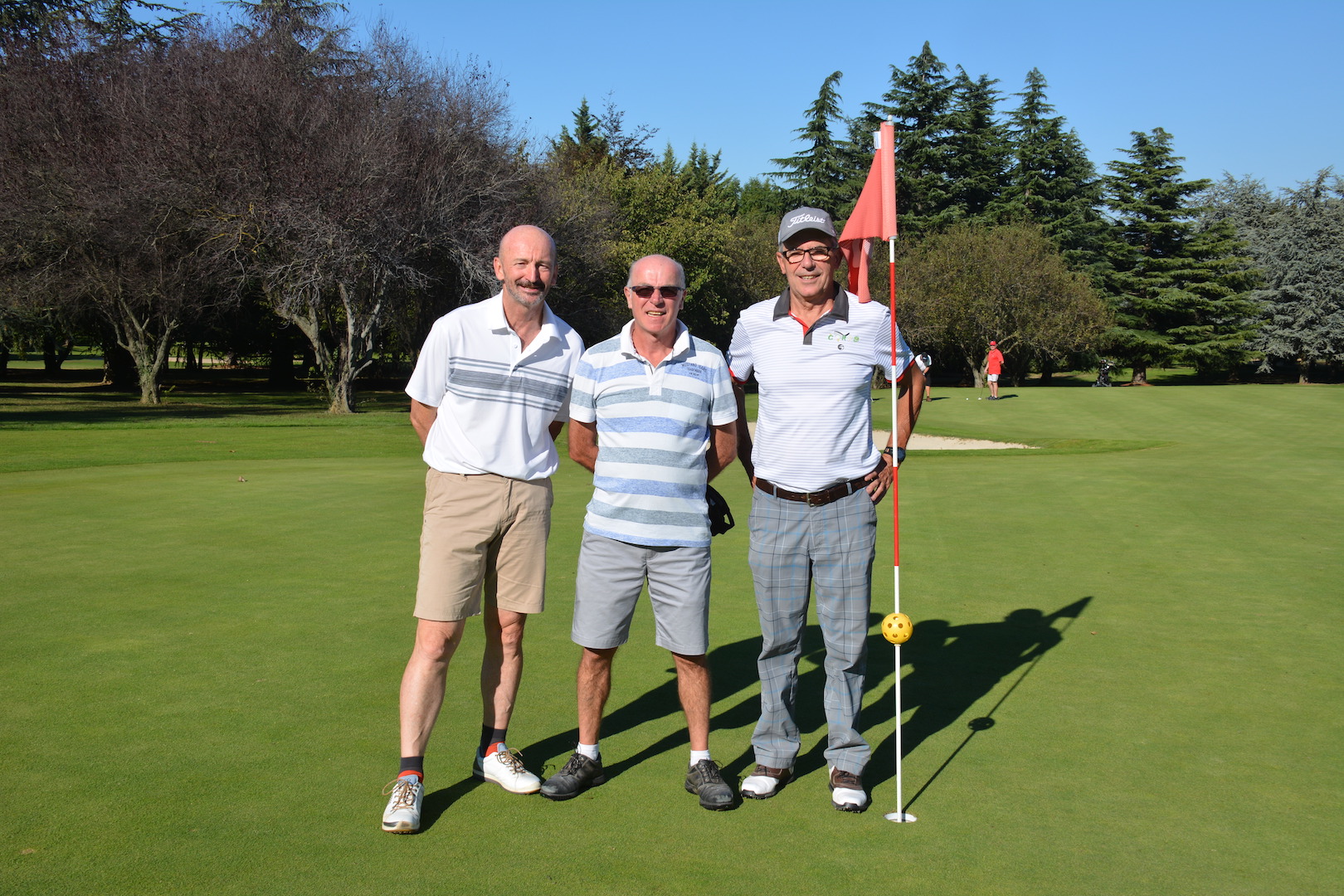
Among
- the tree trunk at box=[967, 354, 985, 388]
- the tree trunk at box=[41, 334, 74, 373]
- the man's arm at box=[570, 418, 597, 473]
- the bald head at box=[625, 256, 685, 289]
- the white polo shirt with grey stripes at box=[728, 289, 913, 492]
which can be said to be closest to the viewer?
the bald head at box=[625, 256, 685, 289]

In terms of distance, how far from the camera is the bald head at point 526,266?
410 cm

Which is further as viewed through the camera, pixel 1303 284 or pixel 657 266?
pixel 1303 284

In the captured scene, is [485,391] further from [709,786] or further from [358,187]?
[358,187]

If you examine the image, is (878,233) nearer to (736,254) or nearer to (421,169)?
(421,169)

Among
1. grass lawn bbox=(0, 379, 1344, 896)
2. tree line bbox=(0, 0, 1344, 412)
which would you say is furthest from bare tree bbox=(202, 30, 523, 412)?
grass lawn bbox=(0, 379, 1344, 896)

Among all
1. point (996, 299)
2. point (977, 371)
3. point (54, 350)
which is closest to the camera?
point (996, 299)

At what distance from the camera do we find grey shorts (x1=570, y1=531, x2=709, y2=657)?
4.08 m

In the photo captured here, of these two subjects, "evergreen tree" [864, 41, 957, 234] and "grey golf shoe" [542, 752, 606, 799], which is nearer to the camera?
"grey golf shoe" [542, 752, 606, 799]

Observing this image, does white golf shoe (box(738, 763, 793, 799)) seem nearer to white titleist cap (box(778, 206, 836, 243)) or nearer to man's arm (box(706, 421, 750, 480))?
man's arm (box(706, 421, 750, 480))

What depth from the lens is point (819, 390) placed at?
412 centimetres

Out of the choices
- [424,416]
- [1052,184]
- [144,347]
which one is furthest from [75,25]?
[1052,184]

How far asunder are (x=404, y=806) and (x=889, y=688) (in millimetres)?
2600

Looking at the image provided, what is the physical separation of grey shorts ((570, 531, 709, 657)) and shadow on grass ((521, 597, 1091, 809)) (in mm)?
535

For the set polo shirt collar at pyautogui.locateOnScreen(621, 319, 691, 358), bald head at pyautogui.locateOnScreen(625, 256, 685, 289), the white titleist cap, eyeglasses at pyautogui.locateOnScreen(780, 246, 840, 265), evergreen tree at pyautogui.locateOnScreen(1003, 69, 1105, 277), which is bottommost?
polo shirt collar at pyautogui.locateOnScreen(621, 319, 691, 358)
